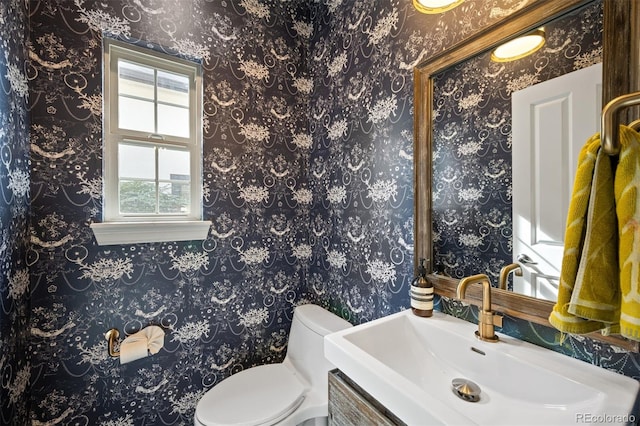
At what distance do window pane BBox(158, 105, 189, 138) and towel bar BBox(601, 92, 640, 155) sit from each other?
5.38 ft

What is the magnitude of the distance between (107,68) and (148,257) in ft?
3.04

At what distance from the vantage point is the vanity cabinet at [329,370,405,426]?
2.16 feet

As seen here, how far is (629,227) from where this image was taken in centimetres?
46

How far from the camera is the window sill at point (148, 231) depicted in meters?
1.23

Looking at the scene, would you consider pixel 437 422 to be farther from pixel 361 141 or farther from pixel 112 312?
pixel 112 312

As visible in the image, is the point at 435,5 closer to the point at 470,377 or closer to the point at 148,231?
the point at 470,377

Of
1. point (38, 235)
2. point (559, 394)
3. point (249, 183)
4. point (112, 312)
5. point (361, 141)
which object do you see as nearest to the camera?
point (559, 394)

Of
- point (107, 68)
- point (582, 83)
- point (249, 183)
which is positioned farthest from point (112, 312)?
point (582, 83)

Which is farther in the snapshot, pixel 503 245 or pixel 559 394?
pixel 503 245

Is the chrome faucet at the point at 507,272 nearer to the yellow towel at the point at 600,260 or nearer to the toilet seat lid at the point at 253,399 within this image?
the yellow towel at the point at 600,260

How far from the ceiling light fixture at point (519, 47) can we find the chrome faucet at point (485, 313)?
0.70 m

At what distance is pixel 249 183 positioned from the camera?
1.60 metres

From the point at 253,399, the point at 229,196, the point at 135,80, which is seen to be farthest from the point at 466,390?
the point at 135,80

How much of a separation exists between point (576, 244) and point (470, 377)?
0.52m
